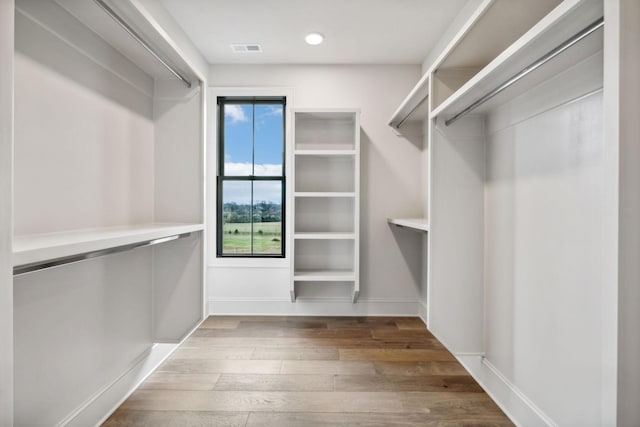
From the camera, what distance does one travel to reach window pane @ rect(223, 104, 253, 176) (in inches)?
128

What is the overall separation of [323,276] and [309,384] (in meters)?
1.03

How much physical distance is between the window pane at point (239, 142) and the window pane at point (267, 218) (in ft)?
0.84

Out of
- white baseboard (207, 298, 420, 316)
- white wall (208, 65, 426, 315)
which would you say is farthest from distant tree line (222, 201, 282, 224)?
white baseboard (207, 298, 420, 316)

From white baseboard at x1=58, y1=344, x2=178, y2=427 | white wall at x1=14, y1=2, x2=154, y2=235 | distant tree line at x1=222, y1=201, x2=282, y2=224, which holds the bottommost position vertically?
white baseboard at x1=58, y1=344, x2=178, y2=427

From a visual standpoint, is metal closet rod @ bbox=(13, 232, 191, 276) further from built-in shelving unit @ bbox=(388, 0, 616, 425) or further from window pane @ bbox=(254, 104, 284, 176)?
window pane @ bbox=(254, 104, 284, 176)

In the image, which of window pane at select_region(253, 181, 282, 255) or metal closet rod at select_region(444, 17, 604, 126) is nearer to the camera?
metal closet rod at select_region(444, 17, 604, 126)

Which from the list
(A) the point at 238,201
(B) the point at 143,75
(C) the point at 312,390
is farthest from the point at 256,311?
(B) the point at 143,75

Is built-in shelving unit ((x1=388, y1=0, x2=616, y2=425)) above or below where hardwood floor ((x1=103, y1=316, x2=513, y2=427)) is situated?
above

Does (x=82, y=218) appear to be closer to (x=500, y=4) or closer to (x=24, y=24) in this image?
(x=24, y=24)

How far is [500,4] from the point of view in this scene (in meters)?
1.26

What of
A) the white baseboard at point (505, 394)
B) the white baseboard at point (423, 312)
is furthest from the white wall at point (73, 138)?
the white baseboard at point (423, 312)

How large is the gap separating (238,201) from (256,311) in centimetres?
109

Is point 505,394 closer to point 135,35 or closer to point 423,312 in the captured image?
point 423,312

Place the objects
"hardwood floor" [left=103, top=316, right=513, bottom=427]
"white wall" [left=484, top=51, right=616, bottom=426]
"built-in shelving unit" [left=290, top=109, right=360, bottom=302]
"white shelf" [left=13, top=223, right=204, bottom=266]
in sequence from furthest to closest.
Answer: "built-in shelving unit" [left=290, top=109, right=360, bottom=302]
"hardwood floor" [left=103, top=316, right=513, bottom=427]
"white wall" [left=484, top=51, right=616, bottom=426]
"white shelf" [left=13, top=223, right=204, bottom=266]
